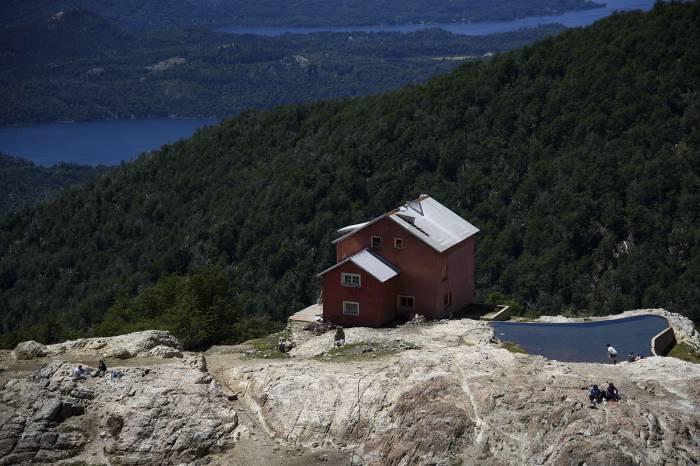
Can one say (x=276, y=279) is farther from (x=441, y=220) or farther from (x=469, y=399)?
(x=469, y=399)

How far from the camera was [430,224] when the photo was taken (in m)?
47.4

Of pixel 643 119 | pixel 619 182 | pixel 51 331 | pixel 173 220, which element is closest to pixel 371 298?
pixel 51 331

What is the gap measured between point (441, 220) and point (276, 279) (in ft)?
123

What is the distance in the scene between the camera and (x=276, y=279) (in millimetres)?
84500

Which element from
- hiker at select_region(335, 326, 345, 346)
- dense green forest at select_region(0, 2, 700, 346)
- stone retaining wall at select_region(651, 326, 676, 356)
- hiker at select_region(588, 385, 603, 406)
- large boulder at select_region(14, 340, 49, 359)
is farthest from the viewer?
dense green forest at select_region(0, 2, 700, 346)

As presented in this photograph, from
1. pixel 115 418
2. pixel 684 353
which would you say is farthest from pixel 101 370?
pixel 684 353

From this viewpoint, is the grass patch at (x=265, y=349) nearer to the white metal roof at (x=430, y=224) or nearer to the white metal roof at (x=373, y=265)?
the white metal roof at (x=373, y=265)

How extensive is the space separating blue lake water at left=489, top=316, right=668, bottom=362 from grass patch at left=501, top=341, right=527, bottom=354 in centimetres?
20

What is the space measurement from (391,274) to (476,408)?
1245 centimetres

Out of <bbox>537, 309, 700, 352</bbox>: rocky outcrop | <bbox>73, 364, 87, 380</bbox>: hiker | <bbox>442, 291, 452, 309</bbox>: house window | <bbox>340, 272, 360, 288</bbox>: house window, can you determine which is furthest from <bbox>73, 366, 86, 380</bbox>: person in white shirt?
<bbox>537, 309, 700, 352</bbox>: rocky outcrop

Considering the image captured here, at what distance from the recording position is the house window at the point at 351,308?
45219 mm

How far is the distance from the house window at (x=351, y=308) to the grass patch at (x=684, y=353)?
11503 millimetres

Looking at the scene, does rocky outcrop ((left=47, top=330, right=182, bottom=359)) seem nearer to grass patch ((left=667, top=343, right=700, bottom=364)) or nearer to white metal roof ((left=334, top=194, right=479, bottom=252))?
white metal roof ((left=334, top=194, right=479, bottom=252))

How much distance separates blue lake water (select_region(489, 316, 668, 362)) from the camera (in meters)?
38.8
